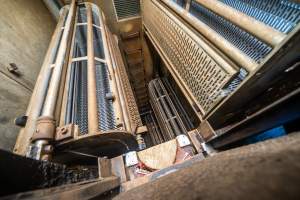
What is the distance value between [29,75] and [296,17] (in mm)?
2941

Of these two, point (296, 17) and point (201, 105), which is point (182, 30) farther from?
point (296, 17)

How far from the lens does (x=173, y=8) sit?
2.28m

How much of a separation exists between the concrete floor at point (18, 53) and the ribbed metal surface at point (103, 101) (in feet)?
2.89

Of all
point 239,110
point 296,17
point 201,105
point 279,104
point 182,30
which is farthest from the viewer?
point 182,30

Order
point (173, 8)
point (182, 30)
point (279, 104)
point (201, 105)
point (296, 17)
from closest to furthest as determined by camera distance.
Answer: point (279, 104) → point (296, 17) → point (201, 105) → point (182, 30) → point (173, 8)

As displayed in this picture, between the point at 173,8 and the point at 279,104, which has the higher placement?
the point at 173,8

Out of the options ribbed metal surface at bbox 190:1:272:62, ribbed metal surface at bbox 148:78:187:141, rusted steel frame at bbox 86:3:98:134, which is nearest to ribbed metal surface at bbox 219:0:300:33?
ribbed metal surface at bbox 190:1:272:62

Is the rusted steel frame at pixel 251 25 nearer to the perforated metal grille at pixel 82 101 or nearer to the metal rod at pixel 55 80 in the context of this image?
the perforated metal grille at pixel 82 101

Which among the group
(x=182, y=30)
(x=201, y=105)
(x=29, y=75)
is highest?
(x=29, y=75)

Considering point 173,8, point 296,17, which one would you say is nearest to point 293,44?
point 296,17

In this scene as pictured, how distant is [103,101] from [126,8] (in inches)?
130

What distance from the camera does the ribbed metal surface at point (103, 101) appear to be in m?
1.58

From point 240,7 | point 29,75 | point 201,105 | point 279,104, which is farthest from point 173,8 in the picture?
point 29,75

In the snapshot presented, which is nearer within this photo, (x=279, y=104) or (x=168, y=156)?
(x=279, y=104)
